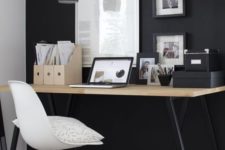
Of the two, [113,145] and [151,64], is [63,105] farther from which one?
[151,64]

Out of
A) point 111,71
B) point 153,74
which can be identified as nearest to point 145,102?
point 153,74

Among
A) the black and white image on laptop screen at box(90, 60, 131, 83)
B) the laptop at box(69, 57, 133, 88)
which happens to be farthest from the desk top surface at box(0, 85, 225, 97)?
the black and white image on laptop screen at box(90, 60, 131, 83)

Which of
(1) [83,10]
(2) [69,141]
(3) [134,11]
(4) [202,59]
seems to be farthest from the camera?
(1) [83,10]

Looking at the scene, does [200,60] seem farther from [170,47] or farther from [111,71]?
[111,71]

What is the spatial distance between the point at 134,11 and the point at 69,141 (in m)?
1.38

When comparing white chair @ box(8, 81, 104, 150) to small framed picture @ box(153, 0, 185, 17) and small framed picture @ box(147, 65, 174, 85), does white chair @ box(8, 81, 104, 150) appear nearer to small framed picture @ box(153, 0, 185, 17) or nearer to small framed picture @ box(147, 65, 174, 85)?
small framed picture @ box(147, 65, 174, 85)

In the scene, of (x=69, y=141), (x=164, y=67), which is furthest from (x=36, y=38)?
(x=69, y=141)

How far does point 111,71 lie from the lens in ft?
10.6

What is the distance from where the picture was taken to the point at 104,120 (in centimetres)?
358

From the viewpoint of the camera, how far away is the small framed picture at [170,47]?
10.6 ft

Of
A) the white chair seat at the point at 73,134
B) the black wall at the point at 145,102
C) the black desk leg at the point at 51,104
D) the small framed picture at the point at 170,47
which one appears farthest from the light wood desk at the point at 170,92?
the black desk leg at the point at 51,104

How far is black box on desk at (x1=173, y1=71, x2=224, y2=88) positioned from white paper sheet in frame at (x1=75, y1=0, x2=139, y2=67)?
2.16 feet

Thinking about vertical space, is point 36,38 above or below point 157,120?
above

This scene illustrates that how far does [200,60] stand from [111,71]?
0.73m
